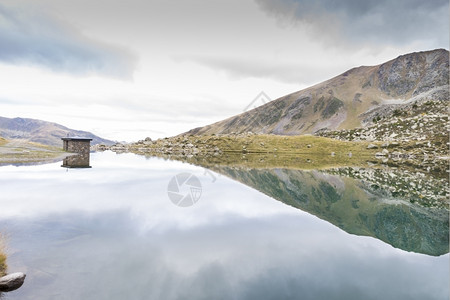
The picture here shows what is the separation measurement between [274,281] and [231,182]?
1011 inches

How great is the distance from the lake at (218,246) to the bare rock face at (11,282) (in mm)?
233

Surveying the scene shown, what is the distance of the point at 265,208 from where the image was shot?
2280 centimetres

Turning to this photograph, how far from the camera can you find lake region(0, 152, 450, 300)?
9891mm

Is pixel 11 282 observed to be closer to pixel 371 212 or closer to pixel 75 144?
pixel 371 212

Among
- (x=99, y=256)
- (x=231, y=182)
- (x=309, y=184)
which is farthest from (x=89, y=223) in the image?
(x=309, y=184)

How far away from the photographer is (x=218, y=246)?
13812 mm

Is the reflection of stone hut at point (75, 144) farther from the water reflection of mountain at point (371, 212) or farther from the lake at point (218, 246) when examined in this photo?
the water reflection of mountain at point (371, 212)

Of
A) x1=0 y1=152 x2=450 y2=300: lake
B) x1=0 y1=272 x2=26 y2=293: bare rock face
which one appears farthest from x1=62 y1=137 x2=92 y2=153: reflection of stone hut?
x1=0 y1=272 x2=26 y2=293: bare rock face

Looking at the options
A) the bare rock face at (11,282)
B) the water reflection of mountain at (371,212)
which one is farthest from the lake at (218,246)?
the bare rock face at (11,282)

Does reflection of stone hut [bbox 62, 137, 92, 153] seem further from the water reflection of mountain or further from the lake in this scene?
the water reflection of mountain

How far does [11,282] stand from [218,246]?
7893 millimetres

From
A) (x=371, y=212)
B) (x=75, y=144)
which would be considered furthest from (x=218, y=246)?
→ (x=75, y=144)

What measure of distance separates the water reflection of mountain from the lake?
0.12 meters

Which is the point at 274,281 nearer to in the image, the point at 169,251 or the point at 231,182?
the point at 169,251
